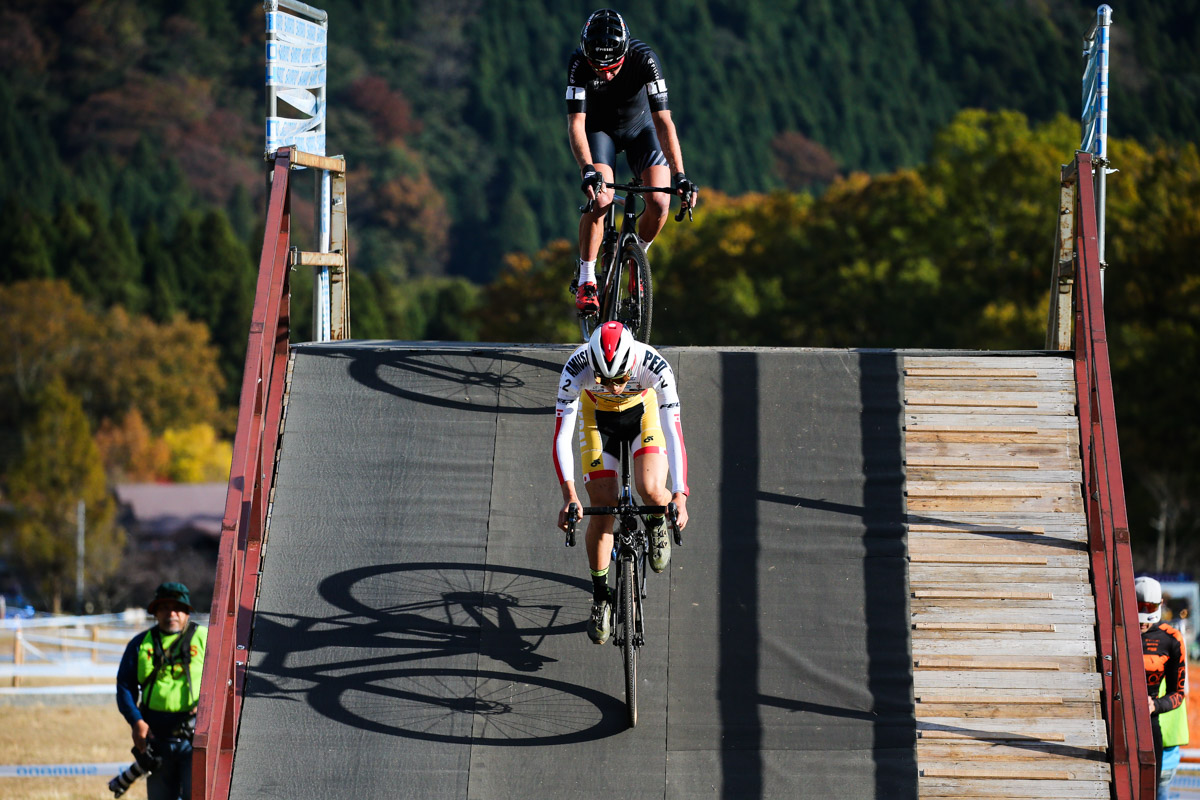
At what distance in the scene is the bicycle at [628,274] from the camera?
10141 millimetres

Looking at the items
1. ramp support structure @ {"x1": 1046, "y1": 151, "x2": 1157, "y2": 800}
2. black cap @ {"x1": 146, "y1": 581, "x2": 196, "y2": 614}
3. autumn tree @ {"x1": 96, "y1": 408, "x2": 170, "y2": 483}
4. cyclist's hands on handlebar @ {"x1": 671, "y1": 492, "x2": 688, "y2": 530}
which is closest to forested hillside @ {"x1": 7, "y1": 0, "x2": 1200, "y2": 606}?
autumn tree @ {"x1": 96, "y1": 408, "x2": 170, "y2": 483}

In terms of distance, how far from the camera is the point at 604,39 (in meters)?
9.77

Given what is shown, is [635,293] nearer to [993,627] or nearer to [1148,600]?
[993,627]

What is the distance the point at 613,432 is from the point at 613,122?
2959 millimetres

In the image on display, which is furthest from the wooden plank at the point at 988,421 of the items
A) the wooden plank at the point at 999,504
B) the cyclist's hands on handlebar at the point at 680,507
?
the cyclist's hands on handlebar at the point at 680,507

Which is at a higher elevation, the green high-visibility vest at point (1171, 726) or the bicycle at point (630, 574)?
the bicycle at point (630, 574)

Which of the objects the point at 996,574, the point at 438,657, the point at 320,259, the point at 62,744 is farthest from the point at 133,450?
the point at 996,574

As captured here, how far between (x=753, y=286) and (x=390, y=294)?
56763 millimetres

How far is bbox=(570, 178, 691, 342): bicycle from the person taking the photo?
10141 millimetres

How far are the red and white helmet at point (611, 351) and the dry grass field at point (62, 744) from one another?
7513mm

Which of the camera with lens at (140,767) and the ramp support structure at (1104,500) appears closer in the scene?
the ramp support structure at (1104,500)

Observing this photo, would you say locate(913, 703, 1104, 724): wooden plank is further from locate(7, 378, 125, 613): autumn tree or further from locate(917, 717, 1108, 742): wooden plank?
locate(7, 378, 125, 613): autumn tree

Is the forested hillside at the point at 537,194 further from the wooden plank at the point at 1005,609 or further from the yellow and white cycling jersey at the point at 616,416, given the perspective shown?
the yellow and white cycling jersey at the point at 616,416

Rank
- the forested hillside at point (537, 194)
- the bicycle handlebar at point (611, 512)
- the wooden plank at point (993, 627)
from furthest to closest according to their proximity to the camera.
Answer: the forested hillside at point (537, 194)
the wooden plank at point (993, 627)
the bicycle handlebar at point (611, 512)
